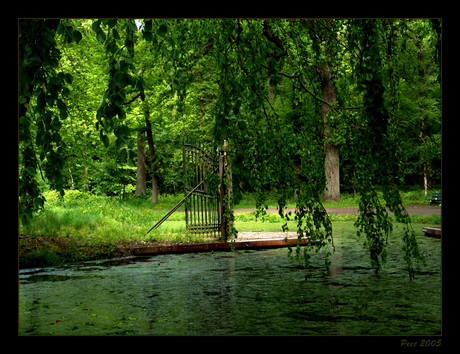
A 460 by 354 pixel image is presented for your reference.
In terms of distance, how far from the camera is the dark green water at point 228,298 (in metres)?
4.73

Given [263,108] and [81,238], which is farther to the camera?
[81,238]

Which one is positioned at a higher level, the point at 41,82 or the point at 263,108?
the point at 41,82

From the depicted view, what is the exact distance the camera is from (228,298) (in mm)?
5965

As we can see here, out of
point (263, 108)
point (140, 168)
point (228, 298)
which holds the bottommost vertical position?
point (228, 298)

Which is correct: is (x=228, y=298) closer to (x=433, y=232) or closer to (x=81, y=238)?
(x=81, y=238)

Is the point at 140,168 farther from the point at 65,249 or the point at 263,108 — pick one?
the point at 263,108

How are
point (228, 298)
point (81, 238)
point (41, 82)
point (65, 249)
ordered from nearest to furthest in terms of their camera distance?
point (41, 82) → point (228, 298) → point (65, 249) → point (81, 238)

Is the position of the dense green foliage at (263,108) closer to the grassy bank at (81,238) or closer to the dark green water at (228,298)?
the dark green water at (228,298)

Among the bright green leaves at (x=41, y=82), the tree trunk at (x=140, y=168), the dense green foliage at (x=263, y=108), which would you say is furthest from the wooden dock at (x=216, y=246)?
the tree trunk at (x=140, y=168)

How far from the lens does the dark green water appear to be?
4730 millimetres

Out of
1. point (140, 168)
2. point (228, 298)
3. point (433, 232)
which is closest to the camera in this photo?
point (228, 298)

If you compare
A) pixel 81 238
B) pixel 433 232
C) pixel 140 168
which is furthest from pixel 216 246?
pixel 140 168

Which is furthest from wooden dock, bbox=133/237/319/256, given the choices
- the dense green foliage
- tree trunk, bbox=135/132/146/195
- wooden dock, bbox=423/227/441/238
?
tree trunk, bbox=135/132/146/195
